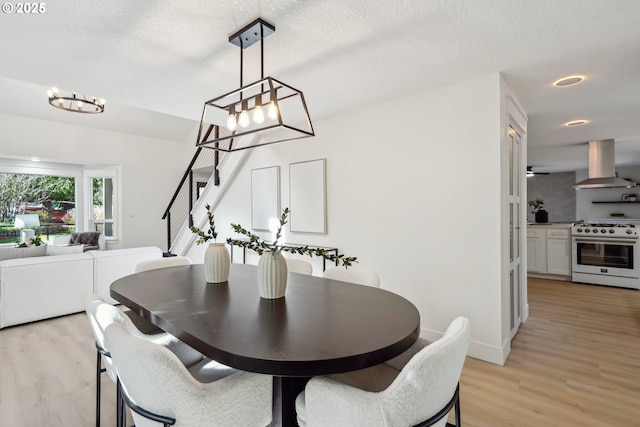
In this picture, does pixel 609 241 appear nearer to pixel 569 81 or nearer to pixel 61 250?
pixel 569 81

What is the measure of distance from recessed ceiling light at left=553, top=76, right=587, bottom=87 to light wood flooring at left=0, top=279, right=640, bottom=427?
2341mm

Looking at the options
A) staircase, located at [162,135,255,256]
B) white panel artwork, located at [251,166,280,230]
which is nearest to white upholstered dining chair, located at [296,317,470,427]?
white panel artwork, located at [251,166,280,230]

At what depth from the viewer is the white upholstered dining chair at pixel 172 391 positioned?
1002 mm

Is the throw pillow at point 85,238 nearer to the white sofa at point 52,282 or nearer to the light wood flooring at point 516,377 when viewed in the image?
the white sofa at point 52,282

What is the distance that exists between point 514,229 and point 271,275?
2525 mm

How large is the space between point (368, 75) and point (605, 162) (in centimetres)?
465

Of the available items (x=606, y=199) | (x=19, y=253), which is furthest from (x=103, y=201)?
(x=606, y=199)

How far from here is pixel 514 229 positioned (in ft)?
9.92

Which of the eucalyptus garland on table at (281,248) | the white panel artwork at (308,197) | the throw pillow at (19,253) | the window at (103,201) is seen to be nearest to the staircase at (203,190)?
the white panel artwork at (308,197)

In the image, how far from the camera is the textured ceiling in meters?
1.73

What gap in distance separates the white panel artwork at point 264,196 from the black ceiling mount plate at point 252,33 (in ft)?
7.50

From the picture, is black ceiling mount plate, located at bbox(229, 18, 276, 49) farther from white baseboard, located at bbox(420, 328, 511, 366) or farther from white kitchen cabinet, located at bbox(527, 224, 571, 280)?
white kitchen cabinet, located at bbox(527, 224, 571, 280)

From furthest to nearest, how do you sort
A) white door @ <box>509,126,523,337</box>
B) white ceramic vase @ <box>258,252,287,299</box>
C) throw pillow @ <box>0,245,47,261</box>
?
throw pillow @ <box>0,245,47,261</box>
white door @ <box>509,126,523,337</box>
white ceramic vase @ <box>258,252,287,299</box>

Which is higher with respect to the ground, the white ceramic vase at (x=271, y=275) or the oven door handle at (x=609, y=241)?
the white ceramic vase at (x=271, y=275)
